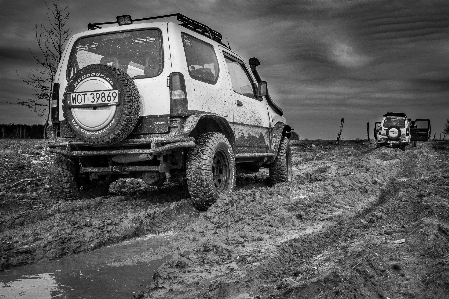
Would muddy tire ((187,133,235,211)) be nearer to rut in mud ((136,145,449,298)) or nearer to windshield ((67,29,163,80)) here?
rut in mud ((136,145,449,298))

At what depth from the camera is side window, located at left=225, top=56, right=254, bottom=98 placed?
20.5 feet

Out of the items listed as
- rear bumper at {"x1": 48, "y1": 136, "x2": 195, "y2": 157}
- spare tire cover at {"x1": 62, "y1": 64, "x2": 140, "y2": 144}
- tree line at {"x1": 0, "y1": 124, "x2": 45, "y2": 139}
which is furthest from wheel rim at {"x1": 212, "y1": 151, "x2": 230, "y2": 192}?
tree line at {"x1": 0, "y1": 124, "x2": 45, "y2": 139}

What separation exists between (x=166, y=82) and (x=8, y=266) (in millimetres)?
2510

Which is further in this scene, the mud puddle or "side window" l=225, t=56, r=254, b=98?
"side window" l=225, t=56, r=254, b=98

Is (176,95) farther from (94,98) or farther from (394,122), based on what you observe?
(394,122)

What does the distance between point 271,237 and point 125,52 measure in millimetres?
2993

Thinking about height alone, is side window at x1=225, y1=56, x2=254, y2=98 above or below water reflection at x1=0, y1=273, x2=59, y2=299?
above

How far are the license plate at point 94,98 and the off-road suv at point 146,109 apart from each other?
0.04 ft

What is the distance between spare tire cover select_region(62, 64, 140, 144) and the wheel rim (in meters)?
1.29

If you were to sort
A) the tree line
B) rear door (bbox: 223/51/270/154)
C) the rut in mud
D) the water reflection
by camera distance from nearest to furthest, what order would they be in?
the rut in mud
the water reflection
rear door (bbox: 223/51/270/154)
the tree line

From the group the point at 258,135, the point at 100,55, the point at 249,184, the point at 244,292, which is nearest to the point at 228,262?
the point at 244,292

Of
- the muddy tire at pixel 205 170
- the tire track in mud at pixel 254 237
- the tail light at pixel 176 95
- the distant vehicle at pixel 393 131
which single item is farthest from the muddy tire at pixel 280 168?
the distant vehicle at pixel 393 131

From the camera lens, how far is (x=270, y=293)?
229 centimetres

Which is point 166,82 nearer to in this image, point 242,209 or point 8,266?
point 242,209
